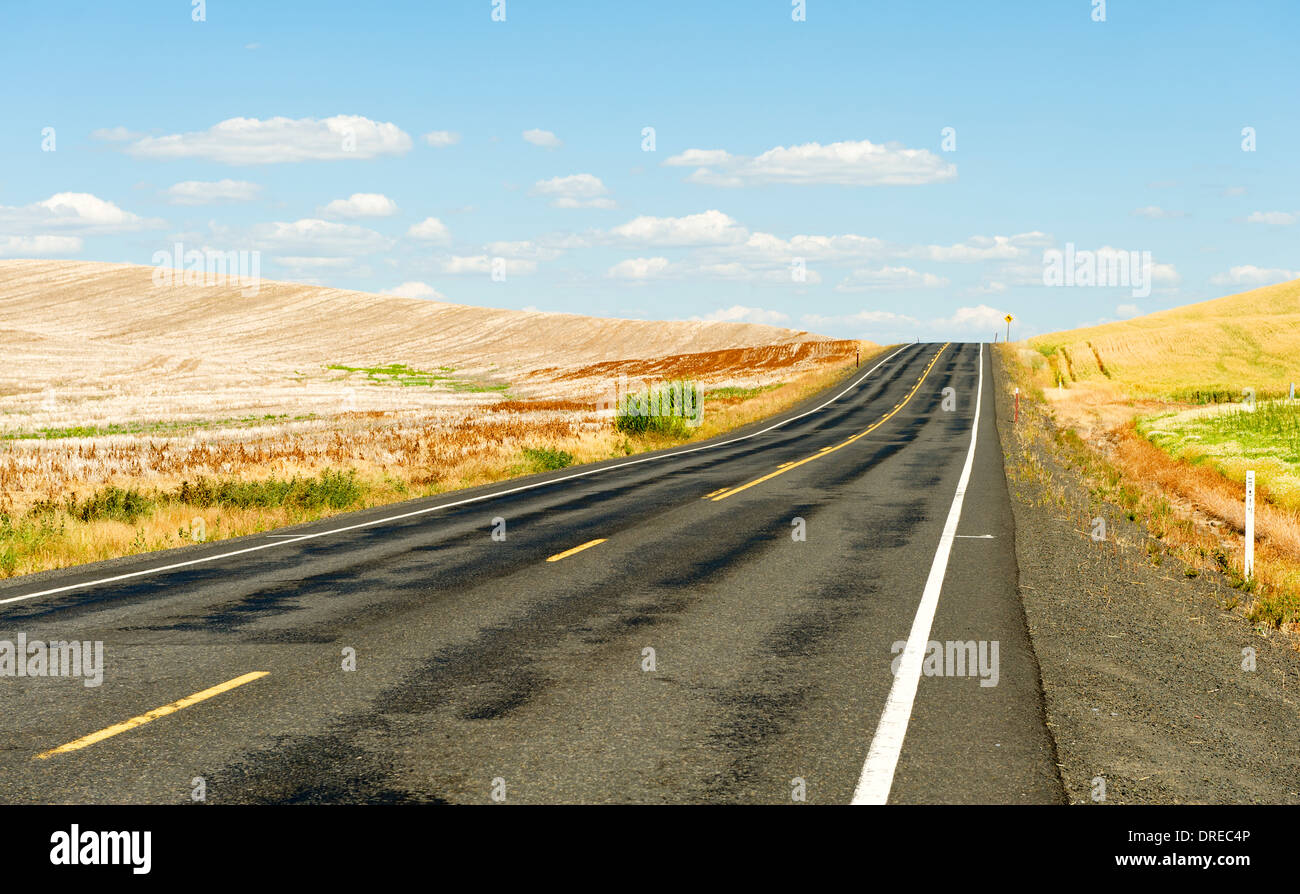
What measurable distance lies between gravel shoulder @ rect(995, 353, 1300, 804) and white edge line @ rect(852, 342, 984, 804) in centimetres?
85

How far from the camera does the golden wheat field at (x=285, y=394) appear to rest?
17.8 meters

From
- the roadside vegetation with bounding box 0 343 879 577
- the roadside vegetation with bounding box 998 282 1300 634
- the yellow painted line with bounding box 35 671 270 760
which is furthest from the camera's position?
the roadside vegetation with bounding box 0 343 879 577

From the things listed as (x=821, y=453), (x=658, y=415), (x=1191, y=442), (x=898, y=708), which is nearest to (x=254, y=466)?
(x=821, y=453)

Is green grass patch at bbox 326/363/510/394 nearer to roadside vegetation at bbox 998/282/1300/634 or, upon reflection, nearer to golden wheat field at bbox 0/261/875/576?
golden wheat field at bbox 0/261/875/576

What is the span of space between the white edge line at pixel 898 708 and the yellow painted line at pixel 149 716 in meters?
4.21

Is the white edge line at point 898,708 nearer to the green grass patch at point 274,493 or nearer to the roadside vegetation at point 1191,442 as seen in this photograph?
the roadside vegetation at point 1191,442

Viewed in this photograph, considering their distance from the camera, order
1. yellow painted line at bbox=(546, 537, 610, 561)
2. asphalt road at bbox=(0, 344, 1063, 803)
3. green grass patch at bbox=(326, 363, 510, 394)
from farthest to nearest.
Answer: green grass patch at bbox=(326, 363, 510, 394) < yellow painted line at bbox=(546, 537, 610, 561) < asphalt road at bbox=(0, 344, 1063, 803)

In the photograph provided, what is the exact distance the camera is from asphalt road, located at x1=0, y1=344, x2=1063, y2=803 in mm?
5355

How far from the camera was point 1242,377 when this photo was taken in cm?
6262

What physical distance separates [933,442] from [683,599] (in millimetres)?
22779

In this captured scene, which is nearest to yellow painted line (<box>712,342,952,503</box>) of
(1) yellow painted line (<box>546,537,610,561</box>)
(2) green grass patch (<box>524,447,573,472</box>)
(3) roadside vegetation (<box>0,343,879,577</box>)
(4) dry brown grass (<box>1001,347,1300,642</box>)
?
(1) yellow painted line (<box>546,537,610,561</box>)

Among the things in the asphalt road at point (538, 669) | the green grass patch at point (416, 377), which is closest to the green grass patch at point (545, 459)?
the asphalt road at point (538, 669)
